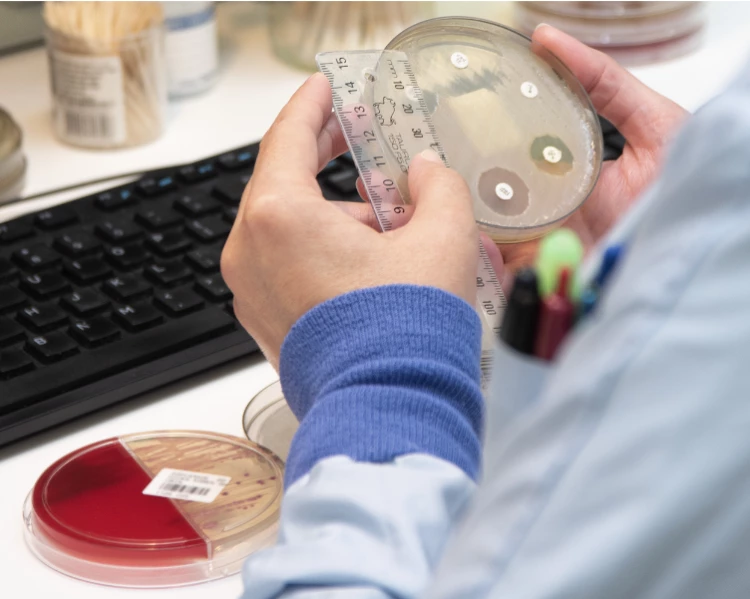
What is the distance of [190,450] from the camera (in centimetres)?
60

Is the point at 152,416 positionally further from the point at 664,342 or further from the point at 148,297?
the point at 664,342

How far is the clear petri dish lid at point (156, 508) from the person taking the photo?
520mm

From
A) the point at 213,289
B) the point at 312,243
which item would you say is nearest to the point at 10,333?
the point at 213,289

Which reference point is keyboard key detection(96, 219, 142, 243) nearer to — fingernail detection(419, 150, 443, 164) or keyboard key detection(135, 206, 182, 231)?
keyboard key detection(135, 206, 182, 231)

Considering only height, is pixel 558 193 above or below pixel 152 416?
above

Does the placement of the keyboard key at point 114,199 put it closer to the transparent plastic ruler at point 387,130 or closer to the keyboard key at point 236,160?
the keyboard key at point 236,160

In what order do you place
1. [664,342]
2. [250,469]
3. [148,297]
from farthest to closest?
1. [148,297]
2. [250,469]
3. [664,342]

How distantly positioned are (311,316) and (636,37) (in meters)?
0.78

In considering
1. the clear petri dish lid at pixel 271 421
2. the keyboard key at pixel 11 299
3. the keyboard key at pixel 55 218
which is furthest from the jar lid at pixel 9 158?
the clear petri dish lid at pixel 271 421

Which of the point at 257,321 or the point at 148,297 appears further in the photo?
the point at 148,297

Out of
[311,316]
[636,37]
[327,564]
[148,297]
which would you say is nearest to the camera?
[327,564]

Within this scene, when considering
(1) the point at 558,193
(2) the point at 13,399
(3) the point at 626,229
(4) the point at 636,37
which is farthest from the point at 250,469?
(4) the point at 636,37

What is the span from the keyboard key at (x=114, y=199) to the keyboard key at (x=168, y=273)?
9 centimetres

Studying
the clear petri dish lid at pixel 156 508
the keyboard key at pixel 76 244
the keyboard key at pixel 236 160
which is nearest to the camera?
the clear petri dish lid at pixel 156 508
